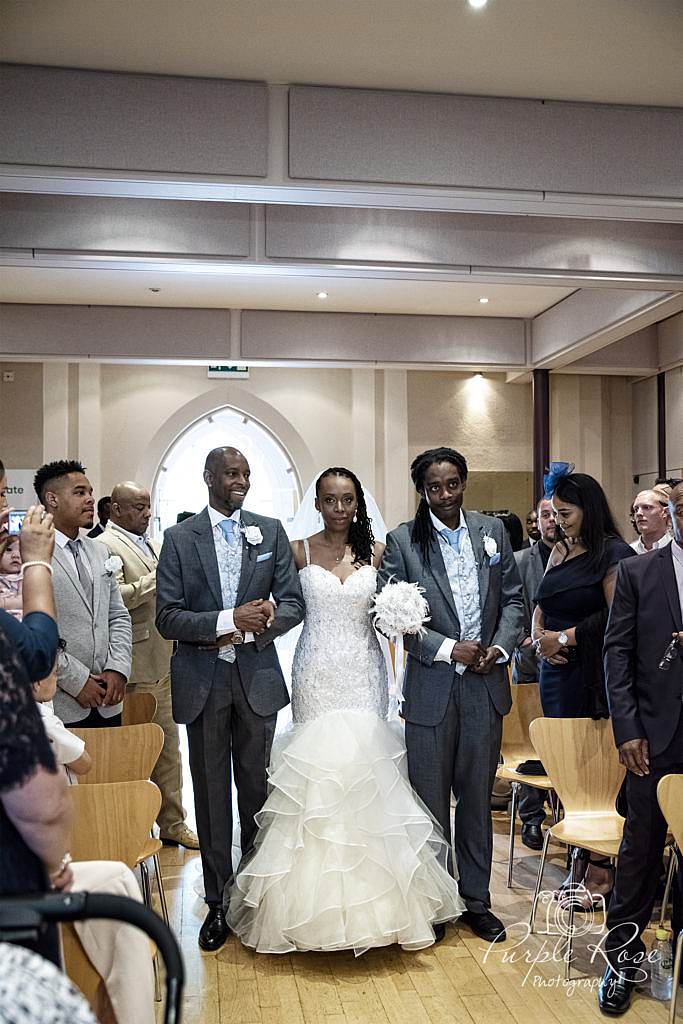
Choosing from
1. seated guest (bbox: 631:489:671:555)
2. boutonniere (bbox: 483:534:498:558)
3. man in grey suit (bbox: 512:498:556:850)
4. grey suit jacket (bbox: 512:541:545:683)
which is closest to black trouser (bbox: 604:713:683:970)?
boutonniere (bbox: 483:534:498:558)

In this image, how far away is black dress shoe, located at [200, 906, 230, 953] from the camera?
383 centimetres

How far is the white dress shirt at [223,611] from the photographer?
3.91 meters

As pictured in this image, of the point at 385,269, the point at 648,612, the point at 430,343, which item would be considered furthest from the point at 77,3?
the point at 430,343

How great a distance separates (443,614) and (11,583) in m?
1.72

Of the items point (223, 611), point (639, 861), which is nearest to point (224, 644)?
point (223, 611)

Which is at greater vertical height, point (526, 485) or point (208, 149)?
point (208, 149)

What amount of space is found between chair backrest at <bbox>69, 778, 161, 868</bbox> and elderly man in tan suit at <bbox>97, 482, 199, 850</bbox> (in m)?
2.16

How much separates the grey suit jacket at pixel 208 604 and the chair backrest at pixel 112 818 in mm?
1062

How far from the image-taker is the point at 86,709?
411 centimetres

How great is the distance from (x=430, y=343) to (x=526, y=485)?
258 centimetres

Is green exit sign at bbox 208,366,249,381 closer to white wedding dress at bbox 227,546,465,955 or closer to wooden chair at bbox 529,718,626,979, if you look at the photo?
white wedding dress at bbox 227,546,465,955

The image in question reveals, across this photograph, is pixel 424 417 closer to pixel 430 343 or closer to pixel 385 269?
pixel 430 343

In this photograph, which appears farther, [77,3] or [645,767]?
[77,3]

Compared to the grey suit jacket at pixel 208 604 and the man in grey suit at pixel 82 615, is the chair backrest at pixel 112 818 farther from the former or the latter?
the man in grey suit at pixel 82 615
